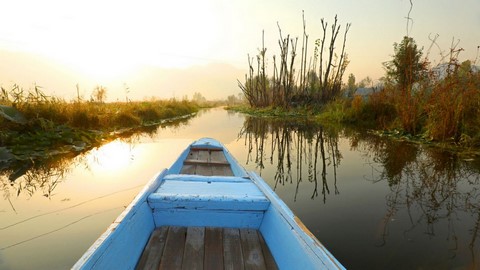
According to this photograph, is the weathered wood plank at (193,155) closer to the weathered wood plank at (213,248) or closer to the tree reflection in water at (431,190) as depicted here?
the weathered wood plank at (213,248)

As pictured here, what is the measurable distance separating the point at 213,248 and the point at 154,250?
432mm

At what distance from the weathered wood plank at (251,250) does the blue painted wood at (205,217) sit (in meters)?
0.11

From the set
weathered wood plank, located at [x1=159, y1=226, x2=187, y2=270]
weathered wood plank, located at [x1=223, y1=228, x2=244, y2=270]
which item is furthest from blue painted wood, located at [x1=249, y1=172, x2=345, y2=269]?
weathered wood plank, located at [x1=159, y1=226, x2=187, y2=270]

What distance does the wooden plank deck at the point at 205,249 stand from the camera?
1855mm

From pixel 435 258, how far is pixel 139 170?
4.81 m

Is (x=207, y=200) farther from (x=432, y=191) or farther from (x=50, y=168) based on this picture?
(x=50, y=168)

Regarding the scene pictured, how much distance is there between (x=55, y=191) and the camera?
159 inches

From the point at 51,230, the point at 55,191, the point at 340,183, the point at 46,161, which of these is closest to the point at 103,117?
the point at 46,161

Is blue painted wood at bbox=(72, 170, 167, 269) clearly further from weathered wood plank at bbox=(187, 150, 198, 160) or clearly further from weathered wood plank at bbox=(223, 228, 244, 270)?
weathered wood plank at bbox=(187, 150, 198, 160)

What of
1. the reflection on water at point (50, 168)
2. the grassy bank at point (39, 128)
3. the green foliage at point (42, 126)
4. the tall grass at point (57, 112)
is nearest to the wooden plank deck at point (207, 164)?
the reflection on water at point (50, 168)

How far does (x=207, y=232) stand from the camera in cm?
225

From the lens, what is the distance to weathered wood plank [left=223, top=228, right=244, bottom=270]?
1.87 m

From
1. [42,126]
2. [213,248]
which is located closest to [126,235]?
[213,248]

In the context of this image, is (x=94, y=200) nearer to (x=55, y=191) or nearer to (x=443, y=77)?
(x=55, y=191)
